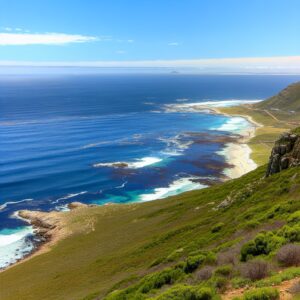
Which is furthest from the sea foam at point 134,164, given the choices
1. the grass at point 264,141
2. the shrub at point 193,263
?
the shrub at point 193,263

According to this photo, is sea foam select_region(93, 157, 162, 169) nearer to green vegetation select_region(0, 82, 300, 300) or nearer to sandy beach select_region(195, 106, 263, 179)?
sandy beach select_region(195, 106, 263, 179)

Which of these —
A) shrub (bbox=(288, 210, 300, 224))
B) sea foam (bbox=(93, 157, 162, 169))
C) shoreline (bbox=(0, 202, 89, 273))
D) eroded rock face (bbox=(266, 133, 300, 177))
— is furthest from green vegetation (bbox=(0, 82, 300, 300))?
sea foam (bbox=(93, 157, 162, 169))

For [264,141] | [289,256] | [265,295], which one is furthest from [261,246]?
[264,141]

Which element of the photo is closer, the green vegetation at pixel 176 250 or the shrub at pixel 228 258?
the green vegetation at pixel 176 250

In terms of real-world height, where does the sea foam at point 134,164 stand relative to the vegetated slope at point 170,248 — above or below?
below

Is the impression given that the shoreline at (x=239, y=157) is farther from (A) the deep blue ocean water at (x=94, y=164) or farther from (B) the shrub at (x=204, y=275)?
(B) the shrub at (x=204, y=275)

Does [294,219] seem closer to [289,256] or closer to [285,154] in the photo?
[289,256]
